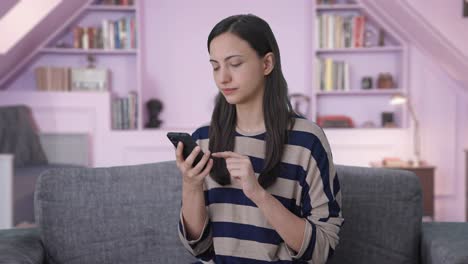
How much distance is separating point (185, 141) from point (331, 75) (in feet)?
11.6

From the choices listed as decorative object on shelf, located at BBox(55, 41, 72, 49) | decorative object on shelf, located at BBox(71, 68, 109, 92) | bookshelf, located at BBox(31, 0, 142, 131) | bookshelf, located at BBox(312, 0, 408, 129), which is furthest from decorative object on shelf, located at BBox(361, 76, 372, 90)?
decorative object on shelf, located at BBox(55, 41, 72, 49)

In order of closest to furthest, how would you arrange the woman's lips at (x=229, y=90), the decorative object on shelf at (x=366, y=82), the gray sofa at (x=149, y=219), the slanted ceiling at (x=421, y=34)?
1. the woman's lips at (x=229, y=90)
2. the gray sofa at (x=149, y=219)
3. the slanted ceiling at (x=421, y=34)
4. the decorative object on shelf at (x=366, y=82)

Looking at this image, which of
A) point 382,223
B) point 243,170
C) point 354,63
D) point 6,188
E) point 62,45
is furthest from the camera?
point 354,63

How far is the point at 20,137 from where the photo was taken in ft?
13.5

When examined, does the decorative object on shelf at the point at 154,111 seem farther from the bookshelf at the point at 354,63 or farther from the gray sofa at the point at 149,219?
the gray sofa at the point at 149,219

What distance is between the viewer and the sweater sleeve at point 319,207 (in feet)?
3.95

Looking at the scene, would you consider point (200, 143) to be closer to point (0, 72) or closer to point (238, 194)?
point (238, 194)

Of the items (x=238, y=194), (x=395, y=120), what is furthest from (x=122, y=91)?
(x=238, y=194)

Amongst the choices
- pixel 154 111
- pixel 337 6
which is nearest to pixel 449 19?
pixel 337 6

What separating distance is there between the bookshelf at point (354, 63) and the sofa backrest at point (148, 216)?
9.96 ft

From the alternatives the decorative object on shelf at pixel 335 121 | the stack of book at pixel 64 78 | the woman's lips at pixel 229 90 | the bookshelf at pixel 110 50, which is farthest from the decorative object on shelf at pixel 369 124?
the woman's lips at pixel 229 90

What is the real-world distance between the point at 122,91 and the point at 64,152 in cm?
75

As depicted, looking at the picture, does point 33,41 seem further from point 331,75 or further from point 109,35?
point 331,75

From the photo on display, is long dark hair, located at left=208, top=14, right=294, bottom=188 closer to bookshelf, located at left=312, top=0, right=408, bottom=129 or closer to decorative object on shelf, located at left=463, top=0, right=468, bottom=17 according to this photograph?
decorative object on shelf, located at left=463, top=0, right=468, bottom=17
